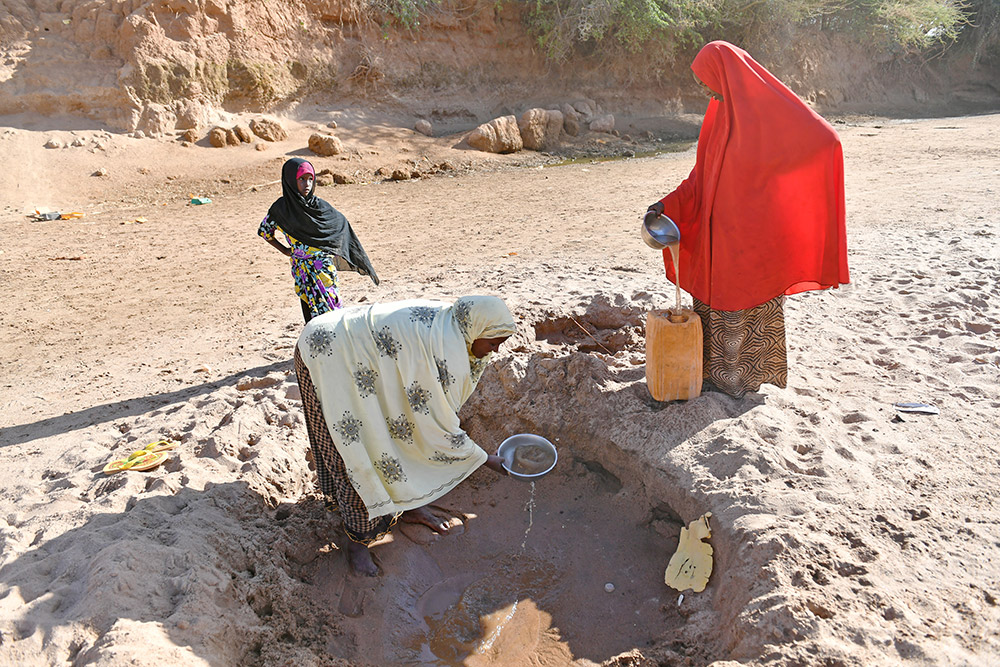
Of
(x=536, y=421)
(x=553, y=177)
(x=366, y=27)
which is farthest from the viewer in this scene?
(x=366, y=27)

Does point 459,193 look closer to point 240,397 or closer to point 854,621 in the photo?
point 240,397

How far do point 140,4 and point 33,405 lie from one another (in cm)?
965

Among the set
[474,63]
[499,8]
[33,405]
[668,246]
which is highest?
[499,8]

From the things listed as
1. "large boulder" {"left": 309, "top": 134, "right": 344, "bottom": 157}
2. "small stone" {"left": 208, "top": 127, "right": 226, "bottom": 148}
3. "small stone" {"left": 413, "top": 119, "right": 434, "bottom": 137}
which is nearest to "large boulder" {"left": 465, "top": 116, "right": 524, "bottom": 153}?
"small stone" {"left": 413, "top": 119, "right": 434, "bottom": 137}

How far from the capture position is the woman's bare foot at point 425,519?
3.20 metres

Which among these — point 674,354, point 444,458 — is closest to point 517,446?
point 444,458

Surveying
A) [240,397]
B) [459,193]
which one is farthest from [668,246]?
[459,193]

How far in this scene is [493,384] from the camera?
3934 mm

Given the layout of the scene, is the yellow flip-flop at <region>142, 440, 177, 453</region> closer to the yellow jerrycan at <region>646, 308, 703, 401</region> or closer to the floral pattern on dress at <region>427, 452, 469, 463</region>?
the floral pattern on dress at <region>427, 452, 469, 463</region>

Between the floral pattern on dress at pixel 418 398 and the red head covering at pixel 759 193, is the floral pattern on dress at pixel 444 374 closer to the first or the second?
the floral pattern on dress at pixel 418 398

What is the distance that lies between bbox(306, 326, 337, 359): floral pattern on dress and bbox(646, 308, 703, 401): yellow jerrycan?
1.63m

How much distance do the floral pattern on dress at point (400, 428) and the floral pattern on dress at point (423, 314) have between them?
1.35 feet

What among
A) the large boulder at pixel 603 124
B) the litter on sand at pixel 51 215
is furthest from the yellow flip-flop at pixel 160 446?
the large boulder at pixel 603 124

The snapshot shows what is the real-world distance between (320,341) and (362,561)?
1.01 metres
